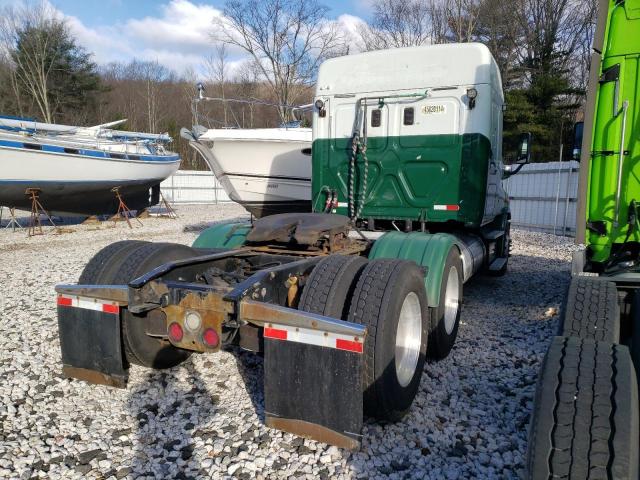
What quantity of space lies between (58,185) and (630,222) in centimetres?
1529

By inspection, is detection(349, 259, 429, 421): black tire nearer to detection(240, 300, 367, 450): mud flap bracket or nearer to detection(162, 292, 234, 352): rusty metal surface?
detection(240, 300, 367, 450): mud flap bracket

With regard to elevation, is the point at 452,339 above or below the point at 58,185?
below

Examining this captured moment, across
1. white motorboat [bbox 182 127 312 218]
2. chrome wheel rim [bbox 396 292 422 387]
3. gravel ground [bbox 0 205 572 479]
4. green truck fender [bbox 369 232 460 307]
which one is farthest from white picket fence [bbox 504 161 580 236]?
chrome wheel rim [bbox 396 292 422 387]

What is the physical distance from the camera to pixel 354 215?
6.07 m

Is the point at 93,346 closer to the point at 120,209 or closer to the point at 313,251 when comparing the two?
the point at 313,251

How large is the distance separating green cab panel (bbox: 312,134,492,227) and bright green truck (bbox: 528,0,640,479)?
1.60 m

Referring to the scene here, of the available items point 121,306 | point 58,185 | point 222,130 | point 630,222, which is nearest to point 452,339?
point 630,222

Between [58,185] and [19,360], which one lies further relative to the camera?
[58,185]

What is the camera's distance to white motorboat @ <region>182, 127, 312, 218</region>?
35.0 ft

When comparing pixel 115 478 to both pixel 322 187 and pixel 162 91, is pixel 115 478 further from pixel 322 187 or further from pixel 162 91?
pixel 162 91

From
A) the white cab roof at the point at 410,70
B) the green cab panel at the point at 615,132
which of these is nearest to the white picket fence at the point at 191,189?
the white cab roof at the point at 410,70

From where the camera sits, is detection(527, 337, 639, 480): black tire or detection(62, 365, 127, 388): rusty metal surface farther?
detection(62, 365, 127, 388): rusty metal surface

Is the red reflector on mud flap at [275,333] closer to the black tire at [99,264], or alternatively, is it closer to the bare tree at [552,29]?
the black tire at [99,264]

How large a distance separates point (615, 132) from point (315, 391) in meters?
3.16
